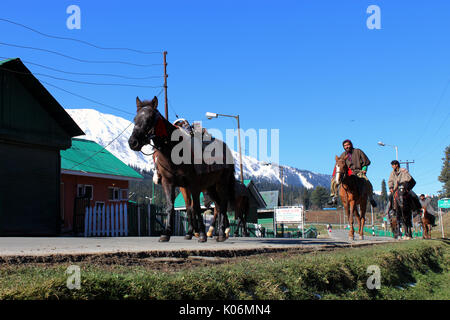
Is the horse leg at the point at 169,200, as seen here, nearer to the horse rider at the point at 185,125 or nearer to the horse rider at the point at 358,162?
the horse rider at the point at 185,125

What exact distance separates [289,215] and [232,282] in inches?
1674

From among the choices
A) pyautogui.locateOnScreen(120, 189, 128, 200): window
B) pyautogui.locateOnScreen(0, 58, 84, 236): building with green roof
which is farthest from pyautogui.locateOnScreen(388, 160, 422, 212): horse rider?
pyautogui.locateOnScreen(120, 189, 128, 200): window

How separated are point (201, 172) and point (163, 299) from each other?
6614 millimetres

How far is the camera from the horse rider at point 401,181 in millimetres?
17250

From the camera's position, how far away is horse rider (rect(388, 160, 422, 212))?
56.6 ft

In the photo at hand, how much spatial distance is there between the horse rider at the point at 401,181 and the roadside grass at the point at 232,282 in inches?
368

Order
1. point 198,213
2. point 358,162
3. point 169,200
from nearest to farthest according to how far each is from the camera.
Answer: point 169,200
point 198,213
point 358,162

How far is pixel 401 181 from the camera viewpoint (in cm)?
1727

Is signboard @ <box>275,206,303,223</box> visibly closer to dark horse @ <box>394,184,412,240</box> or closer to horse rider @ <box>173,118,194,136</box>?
dark horse @ <box>394,184,412,240</box>

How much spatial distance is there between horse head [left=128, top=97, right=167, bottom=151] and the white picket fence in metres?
11.6

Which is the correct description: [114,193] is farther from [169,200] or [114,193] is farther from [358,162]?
[169,200]

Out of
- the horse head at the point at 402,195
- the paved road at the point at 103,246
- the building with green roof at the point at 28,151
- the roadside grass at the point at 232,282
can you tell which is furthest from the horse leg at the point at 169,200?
the building with green roof at the point at 28,151

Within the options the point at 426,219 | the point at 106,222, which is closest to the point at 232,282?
the point at 106,222
